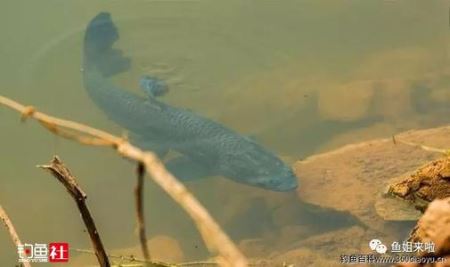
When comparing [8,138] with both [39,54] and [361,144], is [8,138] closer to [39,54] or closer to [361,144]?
[39,54]

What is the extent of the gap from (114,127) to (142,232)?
3788 millimetres

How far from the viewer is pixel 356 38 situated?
5719mm

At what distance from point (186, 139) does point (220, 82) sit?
0.90 metres

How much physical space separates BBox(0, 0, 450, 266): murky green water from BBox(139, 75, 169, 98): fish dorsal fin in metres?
0.10

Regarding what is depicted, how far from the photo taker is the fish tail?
5406 millimetres

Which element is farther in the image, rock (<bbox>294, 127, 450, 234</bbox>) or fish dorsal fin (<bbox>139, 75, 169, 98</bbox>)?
fish dorsal fin (<bbox>139, 75, 169, 98</bbox>)

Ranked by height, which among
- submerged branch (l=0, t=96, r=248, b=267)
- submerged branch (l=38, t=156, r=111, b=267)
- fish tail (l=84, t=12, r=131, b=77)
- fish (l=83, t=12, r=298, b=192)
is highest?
Answer: fish tail (l=84, t=12, r=131, b=77)

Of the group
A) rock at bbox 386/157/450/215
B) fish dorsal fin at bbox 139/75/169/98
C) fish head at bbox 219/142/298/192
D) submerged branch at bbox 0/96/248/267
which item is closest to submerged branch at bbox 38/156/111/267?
submerged branch at bbox 0/96/248/267

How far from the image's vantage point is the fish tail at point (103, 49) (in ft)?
17.7

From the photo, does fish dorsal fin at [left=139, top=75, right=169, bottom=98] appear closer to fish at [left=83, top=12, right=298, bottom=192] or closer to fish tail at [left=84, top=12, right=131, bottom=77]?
fish at [left=83, top=12, right=298, bottom=192]

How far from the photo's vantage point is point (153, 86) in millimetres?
5039
